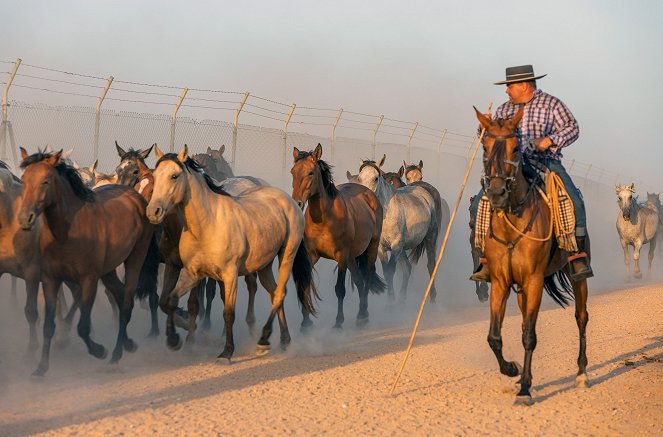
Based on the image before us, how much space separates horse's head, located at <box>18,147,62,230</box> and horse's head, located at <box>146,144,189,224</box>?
981 mm

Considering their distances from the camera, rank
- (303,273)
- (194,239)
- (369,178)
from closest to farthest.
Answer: (194,239) < (303,273) < (369,178)

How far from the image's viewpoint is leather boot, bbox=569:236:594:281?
8.91 metres

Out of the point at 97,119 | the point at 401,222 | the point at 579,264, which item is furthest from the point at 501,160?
the point at 97,119

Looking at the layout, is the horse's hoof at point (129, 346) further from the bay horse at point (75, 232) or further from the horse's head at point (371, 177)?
the horse's head at point (371, 177)

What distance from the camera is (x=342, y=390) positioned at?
827cm

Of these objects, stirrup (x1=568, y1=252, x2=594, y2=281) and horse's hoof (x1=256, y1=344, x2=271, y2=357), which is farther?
horse's hoof (x1=256, y1=344, x2=271, y2=357)

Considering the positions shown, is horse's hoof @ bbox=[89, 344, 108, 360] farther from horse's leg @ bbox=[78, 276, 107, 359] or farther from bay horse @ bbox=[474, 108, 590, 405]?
bay horse @ bbox=[474, 108, 590, 405]

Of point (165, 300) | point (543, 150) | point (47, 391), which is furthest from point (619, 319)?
point (47, 391)

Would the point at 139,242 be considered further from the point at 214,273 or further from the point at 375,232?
the point at 375,232

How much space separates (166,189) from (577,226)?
4.14 m

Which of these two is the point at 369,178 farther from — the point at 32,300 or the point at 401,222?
the point at 32,300

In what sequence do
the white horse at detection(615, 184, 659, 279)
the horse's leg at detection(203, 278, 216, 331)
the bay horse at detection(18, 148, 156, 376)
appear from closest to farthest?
the bay horse at detection(18, 148, 156, 376), the horse's leg at detection(203, 278, 216, 331), the white horse at detection(615, 184, 659, 279)

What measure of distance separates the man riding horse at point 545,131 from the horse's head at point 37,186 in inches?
165

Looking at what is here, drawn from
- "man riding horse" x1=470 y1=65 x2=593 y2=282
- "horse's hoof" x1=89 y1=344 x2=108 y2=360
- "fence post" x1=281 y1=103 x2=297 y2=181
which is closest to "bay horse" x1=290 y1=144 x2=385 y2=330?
"horse's hoof" x1=89 y1=344 x2=108 y2=360
